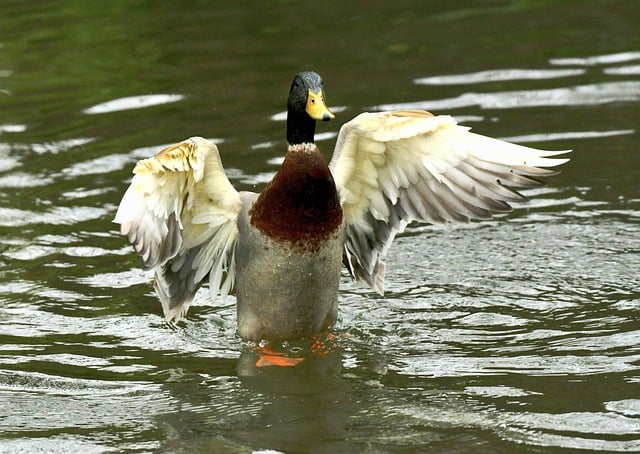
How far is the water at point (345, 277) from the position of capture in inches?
247

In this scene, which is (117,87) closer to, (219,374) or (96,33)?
(96,33)

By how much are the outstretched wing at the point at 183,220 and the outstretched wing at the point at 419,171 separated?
717 millimetres

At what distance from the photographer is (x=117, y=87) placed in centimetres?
1216

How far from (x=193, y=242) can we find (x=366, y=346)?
1.17m

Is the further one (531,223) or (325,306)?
(531,223)

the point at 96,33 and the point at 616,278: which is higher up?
the point at 96,33

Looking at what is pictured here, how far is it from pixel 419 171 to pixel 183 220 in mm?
1369

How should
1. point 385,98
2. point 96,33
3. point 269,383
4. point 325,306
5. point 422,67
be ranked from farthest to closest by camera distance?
point 96,33
point 422,67
point 385,98
point 325,306
point 269,383

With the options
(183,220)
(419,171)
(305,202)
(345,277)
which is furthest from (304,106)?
(345,277)

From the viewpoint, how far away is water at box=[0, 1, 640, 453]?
627 cm

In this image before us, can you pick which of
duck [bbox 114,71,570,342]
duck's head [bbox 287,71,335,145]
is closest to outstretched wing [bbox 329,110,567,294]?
duck [bbox 114,71,570,342]

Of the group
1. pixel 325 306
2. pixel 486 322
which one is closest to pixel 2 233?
pixel 325 306

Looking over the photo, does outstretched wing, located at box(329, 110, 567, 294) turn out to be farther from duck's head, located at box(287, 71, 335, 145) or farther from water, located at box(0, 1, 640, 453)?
water, located at box(0, 1, 640, 453)

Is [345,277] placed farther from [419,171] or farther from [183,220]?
[183,220]
